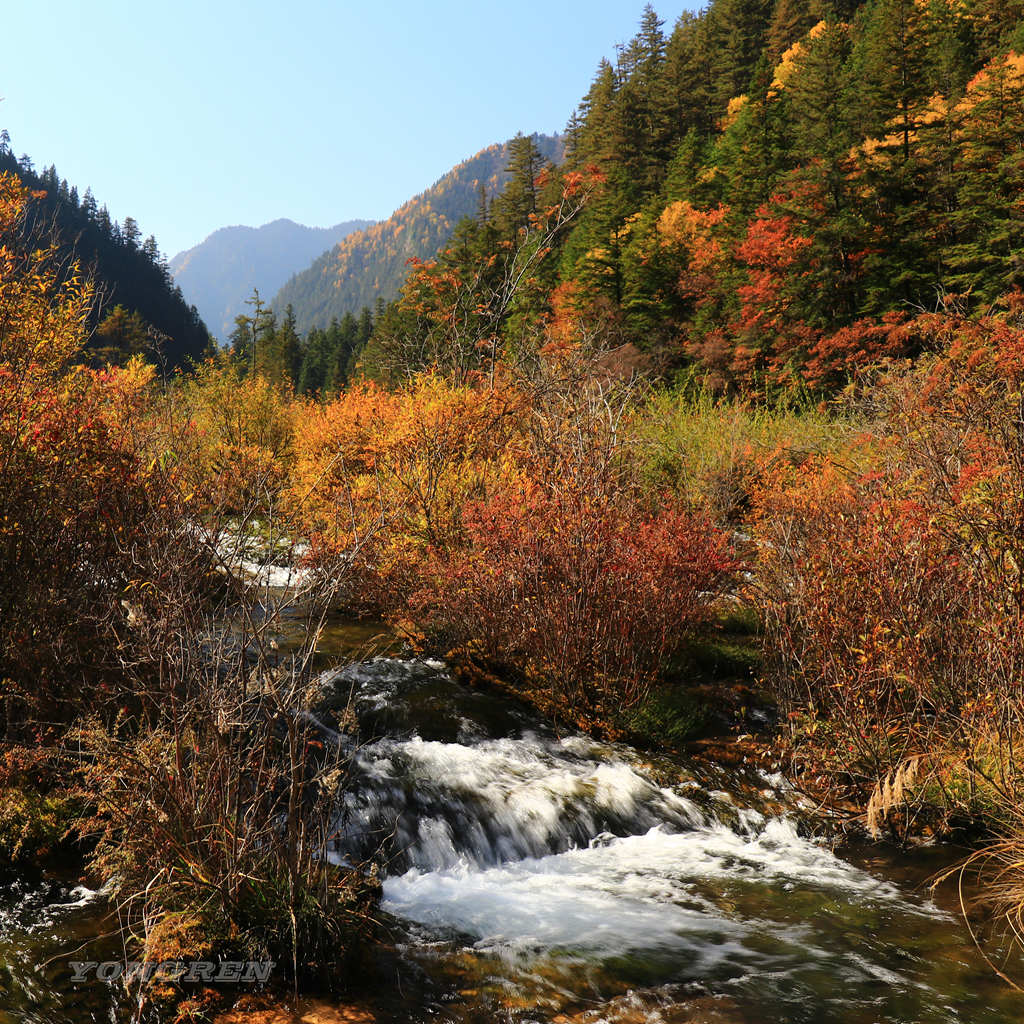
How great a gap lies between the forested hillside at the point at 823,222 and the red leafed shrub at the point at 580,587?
11.7m

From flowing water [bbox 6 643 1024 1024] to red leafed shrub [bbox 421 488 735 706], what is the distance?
74 cm

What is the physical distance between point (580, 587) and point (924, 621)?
9.05ft

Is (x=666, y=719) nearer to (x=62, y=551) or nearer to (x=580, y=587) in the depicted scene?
(x=580, y=587)

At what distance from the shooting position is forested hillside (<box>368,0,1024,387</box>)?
2331cm

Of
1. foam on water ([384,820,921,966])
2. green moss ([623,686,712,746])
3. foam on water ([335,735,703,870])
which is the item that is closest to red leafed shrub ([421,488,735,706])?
green moss ([623,686,712,746])

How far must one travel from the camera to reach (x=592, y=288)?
1352 inches

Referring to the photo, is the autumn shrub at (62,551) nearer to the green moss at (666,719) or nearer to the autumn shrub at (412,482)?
the autumn shrub at (412,482)

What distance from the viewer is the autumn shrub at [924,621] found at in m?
4.67

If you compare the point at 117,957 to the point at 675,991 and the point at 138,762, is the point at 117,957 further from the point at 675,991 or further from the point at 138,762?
the point at 675,991

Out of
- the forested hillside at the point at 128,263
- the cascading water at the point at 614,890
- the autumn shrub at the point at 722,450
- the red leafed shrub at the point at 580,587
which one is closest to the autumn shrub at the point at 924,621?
the cascading water at the point at 614,890

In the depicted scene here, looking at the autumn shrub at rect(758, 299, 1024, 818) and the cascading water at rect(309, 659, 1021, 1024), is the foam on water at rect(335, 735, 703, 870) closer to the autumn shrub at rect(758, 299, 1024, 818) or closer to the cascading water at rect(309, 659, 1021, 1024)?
the cascading water at rect(309, 659, 1021, 1024)

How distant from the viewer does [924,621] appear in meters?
5.23

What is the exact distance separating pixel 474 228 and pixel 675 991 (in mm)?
38417

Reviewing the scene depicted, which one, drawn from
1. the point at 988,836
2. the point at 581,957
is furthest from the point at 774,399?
the point at 581,957
